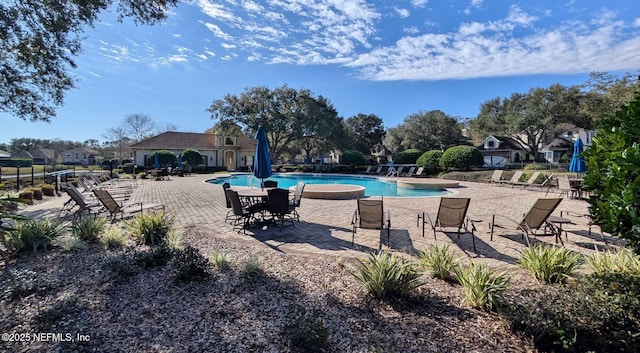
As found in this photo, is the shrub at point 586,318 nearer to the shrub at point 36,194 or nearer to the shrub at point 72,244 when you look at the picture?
the shrub at point 72,244

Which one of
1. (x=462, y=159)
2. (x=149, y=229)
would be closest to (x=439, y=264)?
(x=149, y=229)

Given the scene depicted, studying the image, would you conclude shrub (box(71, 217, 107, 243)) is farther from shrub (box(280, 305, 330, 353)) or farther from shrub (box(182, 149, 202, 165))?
shrub (box(182, 149, 202, 165))

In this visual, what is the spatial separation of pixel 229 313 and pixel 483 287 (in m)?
2.63

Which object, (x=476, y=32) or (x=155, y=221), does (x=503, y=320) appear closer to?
(x=155, y=221)

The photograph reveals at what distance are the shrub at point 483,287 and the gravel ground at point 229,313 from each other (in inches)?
4.5

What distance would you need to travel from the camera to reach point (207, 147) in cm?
3922

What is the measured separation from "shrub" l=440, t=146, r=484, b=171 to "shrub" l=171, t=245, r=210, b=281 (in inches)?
929

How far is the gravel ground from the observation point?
2.43 m

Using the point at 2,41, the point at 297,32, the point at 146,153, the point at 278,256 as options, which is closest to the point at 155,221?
the point at 278,256

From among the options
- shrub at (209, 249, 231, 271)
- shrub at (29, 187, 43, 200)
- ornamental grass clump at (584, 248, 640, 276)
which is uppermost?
shrub at (29, 187, 43, 200)

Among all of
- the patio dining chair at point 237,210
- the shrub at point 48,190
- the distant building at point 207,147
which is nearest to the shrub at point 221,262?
the patio dining chair at point 237,210

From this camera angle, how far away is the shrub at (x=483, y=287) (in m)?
2.92

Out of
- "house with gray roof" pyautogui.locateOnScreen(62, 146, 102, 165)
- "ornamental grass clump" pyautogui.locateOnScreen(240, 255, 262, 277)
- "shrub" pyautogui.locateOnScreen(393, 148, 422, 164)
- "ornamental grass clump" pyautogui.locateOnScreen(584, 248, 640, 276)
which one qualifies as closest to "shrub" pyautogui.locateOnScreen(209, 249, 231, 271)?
"ornamental grass clump" pyautogui.locateOnScreen(240, 255, 262, 277)

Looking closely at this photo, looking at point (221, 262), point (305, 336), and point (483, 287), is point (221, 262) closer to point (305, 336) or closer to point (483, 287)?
point (305, 336)
